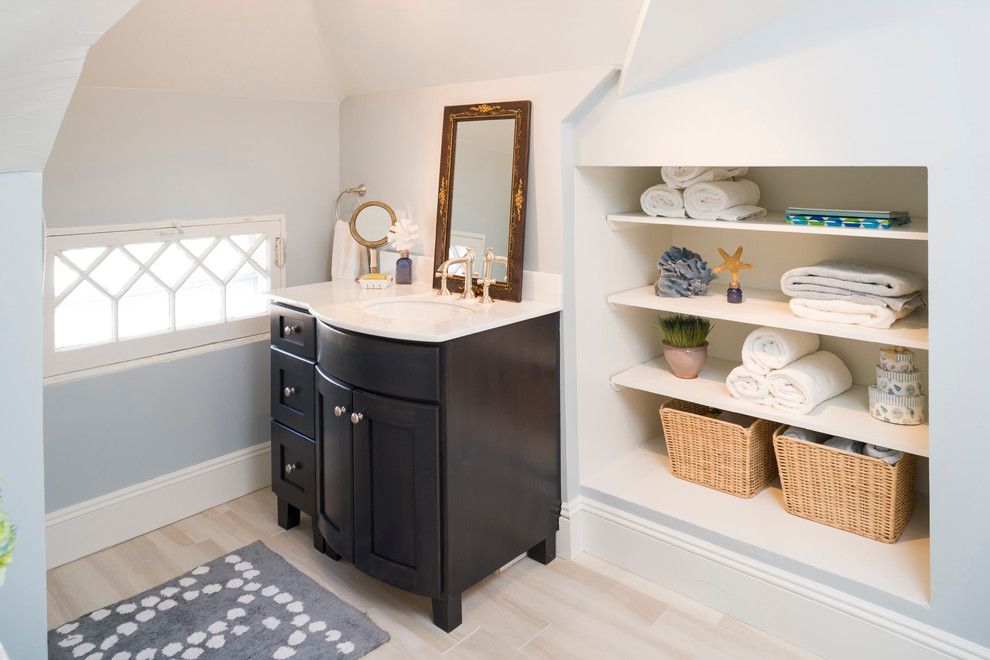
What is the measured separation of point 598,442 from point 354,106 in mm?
1610

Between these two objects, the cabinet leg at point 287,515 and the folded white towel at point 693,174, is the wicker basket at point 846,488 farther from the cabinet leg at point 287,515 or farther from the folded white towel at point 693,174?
the cabinet leg at point 287,515

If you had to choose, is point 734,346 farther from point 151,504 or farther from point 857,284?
point 151,504

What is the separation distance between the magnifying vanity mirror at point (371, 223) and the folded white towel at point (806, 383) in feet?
4.78

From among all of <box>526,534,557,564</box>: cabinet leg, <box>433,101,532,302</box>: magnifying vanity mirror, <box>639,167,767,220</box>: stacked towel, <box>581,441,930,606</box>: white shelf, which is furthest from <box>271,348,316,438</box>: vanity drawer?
<box>639,167,767,220</box>: stacked towel

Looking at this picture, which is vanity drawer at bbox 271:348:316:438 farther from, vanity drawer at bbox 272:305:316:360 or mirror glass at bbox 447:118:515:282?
mirror glass at bbox 447:118:515:282

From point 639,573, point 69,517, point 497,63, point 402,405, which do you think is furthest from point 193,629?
point 497,63

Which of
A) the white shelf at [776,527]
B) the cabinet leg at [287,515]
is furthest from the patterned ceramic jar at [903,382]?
the cabinet leg at [287,515]

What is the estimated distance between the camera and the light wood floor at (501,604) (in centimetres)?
220

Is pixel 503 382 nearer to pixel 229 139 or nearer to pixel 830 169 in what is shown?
pixel 830 169

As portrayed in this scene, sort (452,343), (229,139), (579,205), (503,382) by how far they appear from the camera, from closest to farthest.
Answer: (452,343)
(503,382)
(579,205)
(229,139)

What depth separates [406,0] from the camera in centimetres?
252

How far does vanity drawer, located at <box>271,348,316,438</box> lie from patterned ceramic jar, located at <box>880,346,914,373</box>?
167 centimetres

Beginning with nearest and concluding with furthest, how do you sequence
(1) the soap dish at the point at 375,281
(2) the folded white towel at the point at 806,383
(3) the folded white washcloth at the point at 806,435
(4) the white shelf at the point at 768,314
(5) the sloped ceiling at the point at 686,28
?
(5) the sloped ceiling at the point at 686,28 → (4) the white shelf at the point at 768,314 → (2) the folded white towel at the point at 806,383 → (3) the folded white washcloth at the point at 806,435 → (1) the soap dish at the point at 375,281

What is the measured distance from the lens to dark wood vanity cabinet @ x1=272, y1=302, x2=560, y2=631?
7.20 ft
